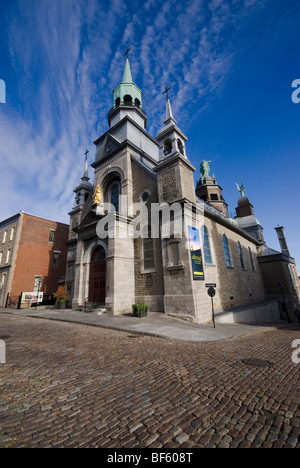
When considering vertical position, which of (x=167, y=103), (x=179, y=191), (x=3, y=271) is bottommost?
(x=3, y=271)

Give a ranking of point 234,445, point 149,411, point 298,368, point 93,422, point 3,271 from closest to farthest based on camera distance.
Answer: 1. point 234,445
2. point 93,422
3. point 149,411
4. point 298,368
5. point 3,271

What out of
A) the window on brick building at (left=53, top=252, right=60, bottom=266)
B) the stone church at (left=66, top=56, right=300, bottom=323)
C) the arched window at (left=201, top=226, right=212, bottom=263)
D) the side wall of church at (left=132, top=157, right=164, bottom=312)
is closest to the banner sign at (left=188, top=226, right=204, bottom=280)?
the stone church at (left=66, top=56, right=300, bottom=323)

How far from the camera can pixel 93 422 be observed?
2635mm

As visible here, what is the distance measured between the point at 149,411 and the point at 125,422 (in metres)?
→ 0.41

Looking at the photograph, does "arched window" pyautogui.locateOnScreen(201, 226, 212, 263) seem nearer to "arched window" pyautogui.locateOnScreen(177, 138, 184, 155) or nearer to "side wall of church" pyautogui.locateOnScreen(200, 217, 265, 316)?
"side wall of church" pyautogui.locateOnScreen(200, 217, 265, 316)

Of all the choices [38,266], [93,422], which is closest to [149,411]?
[93,422]

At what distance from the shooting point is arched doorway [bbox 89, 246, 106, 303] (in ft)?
51.0

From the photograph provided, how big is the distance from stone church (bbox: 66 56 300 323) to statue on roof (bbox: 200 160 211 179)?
703 inches

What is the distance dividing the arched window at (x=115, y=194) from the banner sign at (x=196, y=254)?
8286 millimetres

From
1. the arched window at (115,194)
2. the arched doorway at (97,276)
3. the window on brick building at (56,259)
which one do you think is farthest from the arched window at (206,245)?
the window on brick building at (56,259)

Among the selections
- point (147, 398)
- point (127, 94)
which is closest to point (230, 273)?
point (147, 398)

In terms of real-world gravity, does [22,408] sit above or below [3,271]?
below
